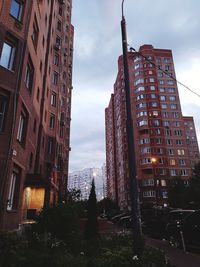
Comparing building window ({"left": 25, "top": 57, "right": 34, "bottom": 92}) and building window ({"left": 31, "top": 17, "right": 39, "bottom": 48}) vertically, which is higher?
building window ({"left": 31, "top": 17, "right": 39, "bottom": 48})

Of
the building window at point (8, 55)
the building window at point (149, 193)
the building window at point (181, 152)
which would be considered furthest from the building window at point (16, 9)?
the building window at point (181, 152)

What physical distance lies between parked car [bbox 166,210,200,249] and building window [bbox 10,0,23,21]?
52.7ft

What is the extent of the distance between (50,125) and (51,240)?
78.8 feet

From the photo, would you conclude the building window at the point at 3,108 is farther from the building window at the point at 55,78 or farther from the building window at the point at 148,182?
the building window at the point at 148,182

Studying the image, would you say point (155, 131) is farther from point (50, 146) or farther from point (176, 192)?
point (50, 146)

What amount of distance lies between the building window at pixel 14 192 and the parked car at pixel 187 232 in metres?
9.12

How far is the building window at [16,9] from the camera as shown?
15.2m

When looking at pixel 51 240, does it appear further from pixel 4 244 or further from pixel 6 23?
pixel 6 23

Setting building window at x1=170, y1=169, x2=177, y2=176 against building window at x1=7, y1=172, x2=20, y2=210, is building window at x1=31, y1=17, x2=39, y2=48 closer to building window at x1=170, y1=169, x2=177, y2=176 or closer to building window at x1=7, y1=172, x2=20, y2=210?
building window at x1=7, y1=172, x2=20, y2=210

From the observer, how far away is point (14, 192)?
14.0 metres

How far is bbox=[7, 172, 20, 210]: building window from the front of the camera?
13422 mm

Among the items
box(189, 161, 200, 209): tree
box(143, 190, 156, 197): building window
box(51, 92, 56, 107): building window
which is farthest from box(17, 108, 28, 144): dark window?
box(143, 190, 156, 197): building window


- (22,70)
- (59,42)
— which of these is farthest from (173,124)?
(22,70)

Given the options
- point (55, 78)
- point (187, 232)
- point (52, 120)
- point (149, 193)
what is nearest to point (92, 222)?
point (187, 232)
